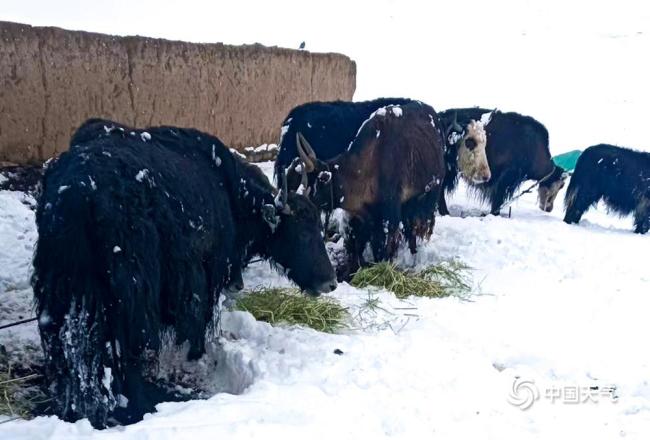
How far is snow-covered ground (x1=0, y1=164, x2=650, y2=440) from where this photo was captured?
2848 millimetres

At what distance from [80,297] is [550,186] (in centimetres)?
784

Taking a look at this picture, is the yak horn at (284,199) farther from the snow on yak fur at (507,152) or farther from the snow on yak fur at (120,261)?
the snow on yak fur at (507,152)

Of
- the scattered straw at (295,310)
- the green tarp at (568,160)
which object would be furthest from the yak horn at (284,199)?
the green tarp at (568,160)

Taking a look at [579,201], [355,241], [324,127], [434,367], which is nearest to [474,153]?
[579,201]

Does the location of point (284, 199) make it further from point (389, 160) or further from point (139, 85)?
point (139, 85)

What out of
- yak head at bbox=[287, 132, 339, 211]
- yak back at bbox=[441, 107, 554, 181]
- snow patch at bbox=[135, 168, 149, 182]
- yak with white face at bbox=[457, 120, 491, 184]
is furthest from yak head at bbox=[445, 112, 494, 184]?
snow patch at bbox=[135, 168, 149, 182]

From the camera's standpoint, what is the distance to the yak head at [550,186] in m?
9.30

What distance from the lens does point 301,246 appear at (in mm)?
4137

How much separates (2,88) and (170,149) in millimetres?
2504

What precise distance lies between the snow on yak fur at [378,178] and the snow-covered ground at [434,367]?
0.69 meters

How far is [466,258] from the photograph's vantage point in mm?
5914

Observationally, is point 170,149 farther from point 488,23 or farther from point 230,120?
point 488,23

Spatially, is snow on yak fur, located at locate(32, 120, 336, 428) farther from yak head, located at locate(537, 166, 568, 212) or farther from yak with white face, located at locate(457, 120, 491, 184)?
yak head, located at locate(537, 166, 568, 212)

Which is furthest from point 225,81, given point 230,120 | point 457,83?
point 457,83
